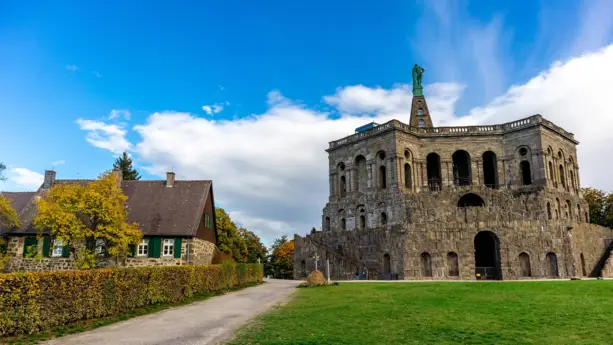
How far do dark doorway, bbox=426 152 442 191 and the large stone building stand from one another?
0.14 metres

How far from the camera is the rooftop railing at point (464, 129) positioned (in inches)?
2101

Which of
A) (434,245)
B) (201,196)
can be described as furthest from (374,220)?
(201,196)

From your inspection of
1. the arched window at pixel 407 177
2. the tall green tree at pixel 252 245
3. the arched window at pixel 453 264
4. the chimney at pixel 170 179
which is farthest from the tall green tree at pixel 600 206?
the chimney at pixel 170 179

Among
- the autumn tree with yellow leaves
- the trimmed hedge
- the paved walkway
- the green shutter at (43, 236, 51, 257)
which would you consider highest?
the autumn tree with yellow leaves

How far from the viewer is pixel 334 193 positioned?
197 feet

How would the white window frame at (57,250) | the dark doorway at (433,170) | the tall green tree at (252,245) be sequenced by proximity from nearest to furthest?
the white window frame at (57,250), the dark doorway at (433,170), the tall green tree at (252,245)

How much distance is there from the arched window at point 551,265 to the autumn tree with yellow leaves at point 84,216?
3538cm

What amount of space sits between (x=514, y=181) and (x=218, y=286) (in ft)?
135

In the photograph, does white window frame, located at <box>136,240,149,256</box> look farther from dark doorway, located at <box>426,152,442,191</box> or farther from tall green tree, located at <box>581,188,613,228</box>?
tall green tree, located at <box>581,188,613,228</box>

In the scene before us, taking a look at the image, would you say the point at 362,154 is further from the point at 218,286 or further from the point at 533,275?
the point at 218,286

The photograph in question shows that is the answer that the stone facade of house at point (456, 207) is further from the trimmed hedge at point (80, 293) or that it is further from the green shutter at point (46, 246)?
the trimmed hedge at point (80, 293)

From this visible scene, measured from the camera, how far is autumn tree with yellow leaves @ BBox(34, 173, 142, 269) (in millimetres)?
27453

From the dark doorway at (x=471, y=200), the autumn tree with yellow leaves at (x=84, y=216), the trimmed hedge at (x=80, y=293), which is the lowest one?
the trimmed hedge at (x=80, y=293)

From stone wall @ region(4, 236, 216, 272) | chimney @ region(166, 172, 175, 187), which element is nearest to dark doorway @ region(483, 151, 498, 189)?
chimney @ region(166, 172, 175, 187)
